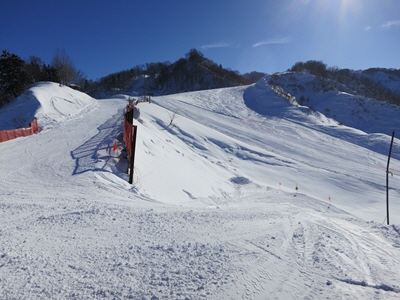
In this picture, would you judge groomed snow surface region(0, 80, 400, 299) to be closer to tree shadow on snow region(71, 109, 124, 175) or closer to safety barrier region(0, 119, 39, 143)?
tree shadow on snow region(71, 109, 124, 175)

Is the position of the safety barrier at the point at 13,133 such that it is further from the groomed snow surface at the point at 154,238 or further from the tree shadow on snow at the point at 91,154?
the tree shadow on snow at the point at 91,154

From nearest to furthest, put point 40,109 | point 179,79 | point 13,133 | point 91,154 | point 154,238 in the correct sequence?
point 154,238, point 91,154, point 13,133, point 40,109, point 179,79

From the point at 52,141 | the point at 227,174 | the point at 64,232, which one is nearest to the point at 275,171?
the point at 227,174

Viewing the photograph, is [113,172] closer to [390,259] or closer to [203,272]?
[203,272]

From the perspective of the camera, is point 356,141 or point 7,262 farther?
point 356,141

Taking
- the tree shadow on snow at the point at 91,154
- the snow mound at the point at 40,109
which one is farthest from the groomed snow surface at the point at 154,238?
the snow mound at the point at 40,109

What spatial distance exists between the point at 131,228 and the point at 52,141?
37.2 feet

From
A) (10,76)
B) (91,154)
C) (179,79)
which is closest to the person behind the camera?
(91,154)

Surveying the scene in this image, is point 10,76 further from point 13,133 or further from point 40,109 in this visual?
point 13,133

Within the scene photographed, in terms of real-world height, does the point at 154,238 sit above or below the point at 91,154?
below

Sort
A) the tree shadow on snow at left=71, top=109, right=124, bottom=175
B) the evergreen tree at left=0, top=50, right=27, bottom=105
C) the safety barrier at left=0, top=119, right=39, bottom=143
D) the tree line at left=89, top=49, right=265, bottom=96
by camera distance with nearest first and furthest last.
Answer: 1. the tree shadow on snow at left=71, top=109, right=124, bottom=175
2. the safety barrier at left=0, top=119, right=39, bottom=143
3. the evergreen tree at left=0, top=50, right=27, bottom=105
4. the tree line at left=89, top=49, right=265, bottom=96

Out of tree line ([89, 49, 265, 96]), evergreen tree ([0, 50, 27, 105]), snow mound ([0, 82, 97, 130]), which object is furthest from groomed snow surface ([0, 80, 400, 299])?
tree line ([89, 49, 265, 96])

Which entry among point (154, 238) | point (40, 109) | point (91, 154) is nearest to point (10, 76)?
point (40, 109)

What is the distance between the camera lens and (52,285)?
2715 mm
